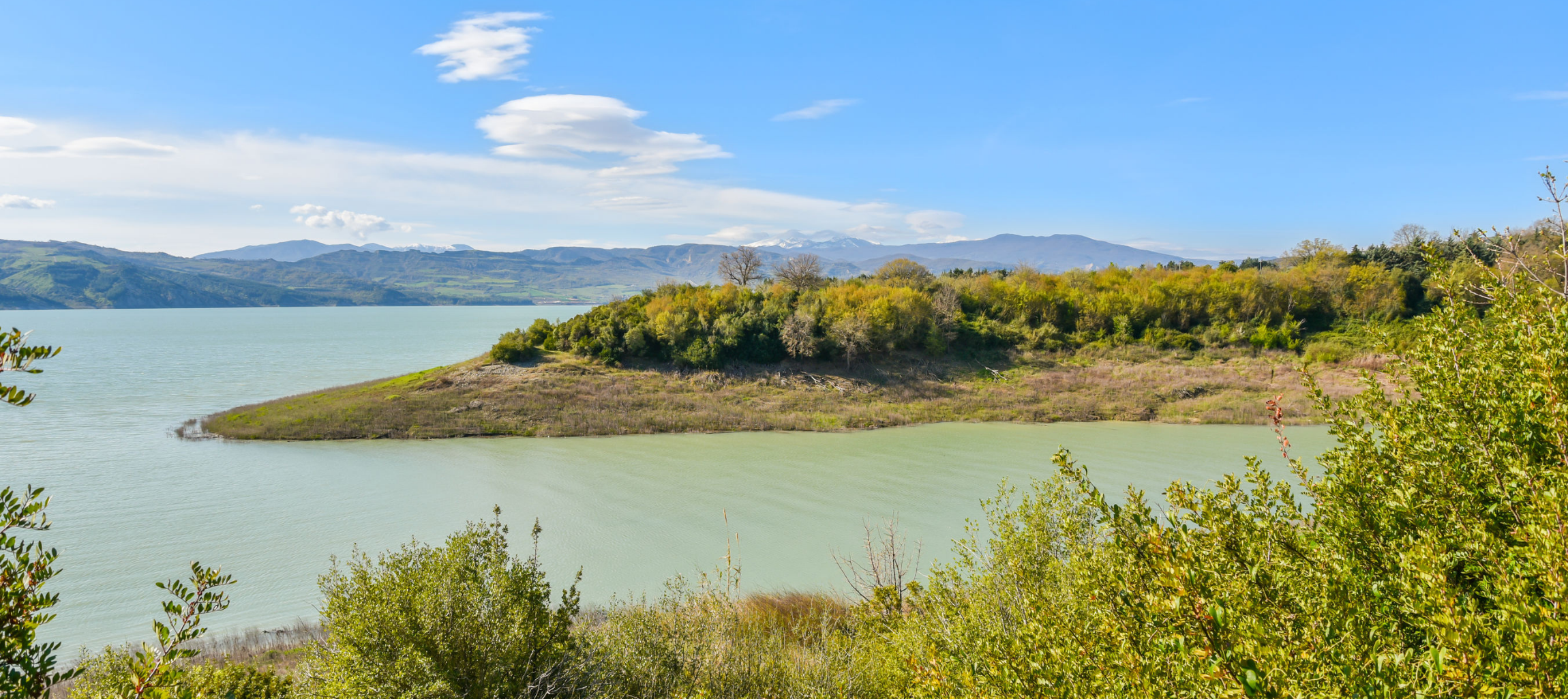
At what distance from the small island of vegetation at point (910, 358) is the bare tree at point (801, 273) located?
5.83 ft

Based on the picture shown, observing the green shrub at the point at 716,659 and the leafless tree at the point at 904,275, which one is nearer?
the green shrub at the point at 716,659

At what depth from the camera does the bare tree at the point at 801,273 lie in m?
50.7

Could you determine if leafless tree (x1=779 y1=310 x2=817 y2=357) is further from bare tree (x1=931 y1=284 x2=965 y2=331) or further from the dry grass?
the dry grass

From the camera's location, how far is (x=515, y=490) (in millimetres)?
21891

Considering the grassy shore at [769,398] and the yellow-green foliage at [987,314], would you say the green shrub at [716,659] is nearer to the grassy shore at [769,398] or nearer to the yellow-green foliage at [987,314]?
the grassy shore at [769,398]

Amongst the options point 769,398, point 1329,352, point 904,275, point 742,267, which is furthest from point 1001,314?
Answer: point 742,267

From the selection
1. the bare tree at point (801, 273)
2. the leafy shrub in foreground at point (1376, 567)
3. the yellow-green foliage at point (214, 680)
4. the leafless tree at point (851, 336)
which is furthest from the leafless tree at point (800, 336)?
the leafy shrub in foreground at point (1376, 567)

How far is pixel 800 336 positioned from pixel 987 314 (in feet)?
51.2

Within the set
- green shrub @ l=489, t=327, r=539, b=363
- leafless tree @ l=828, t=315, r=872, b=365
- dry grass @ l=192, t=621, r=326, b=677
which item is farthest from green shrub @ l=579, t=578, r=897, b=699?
green shrub @ l=489, t=327, r=539, b=363

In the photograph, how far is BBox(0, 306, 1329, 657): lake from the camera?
15.5 metres

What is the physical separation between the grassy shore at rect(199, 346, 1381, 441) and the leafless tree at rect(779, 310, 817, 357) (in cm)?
95

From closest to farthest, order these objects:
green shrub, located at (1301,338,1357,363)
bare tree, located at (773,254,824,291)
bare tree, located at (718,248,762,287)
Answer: green shrub, located at (1301,338,1357,363)
bare tree, located at (773,254,824,291)
bare tree, located at (718,248,762,287)

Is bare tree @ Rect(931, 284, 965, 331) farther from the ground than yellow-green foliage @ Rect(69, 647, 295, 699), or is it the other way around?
bare tree @ Rect(931, 284, 965, 331)

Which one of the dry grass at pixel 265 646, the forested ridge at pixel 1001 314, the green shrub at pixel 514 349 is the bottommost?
the dry grass at pixel 265 646
